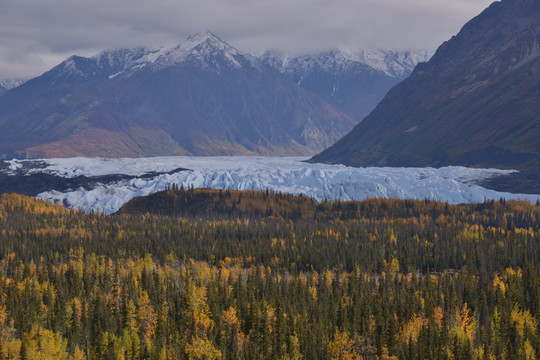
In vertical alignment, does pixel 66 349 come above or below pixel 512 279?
below

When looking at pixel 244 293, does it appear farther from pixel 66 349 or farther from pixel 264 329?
pixel 66 349

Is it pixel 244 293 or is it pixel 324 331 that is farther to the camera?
pixel 244 293

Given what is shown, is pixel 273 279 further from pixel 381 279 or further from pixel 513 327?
pixel 513 327

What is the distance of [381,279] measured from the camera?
18875 centimetres

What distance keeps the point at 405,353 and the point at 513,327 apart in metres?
20.6

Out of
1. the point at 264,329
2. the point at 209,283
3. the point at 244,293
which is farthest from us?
the point at 209,283

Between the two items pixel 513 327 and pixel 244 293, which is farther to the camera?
pixel 244 293

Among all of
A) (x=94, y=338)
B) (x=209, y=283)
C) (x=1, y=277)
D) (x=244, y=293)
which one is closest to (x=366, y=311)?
(x=244, y=293)

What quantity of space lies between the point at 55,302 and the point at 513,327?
95.1 metres

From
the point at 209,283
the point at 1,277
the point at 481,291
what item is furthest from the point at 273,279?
the point at 1,277

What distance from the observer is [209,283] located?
588 feet

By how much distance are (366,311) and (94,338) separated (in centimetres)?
5491

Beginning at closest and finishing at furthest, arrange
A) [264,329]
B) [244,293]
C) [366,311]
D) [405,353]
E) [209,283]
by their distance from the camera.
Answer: [405,353]
[264,329]
[366,311]
[244,293]
[209,283]

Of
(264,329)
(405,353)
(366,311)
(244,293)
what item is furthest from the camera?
(244,293)
